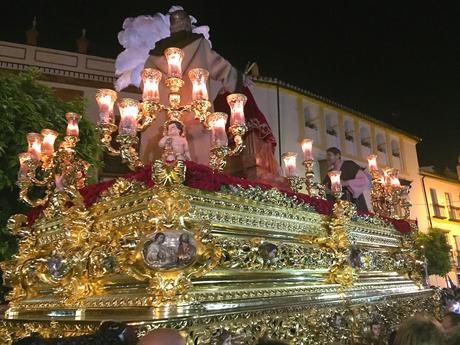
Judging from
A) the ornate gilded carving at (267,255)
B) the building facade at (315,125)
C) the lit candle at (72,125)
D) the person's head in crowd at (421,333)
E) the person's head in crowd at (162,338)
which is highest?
the building facade at (315,125)

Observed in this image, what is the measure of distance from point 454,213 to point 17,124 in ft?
89.3

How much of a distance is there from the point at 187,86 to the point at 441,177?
2534cm

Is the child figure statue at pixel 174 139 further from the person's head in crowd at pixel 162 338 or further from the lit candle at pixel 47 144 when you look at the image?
the person's head in crowd at pixel 162 338

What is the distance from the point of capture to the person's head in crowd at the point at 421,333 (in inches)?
93.4

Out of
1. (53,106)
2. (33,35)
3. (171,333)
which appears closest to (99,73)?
(33,35)

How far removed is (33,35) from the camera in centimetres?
1508

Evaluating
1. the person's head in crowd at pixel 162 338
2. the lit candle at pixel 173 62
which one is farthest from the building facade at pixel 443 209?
the person's head in crowd at pixel 162 338

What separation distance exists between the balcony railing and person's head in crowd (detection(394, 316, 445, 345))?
27.3 meters

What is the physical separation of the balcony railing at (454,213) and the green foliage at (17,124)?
25.0 meters

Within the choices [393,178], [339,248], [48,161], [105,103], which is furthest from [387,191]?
[48,161]

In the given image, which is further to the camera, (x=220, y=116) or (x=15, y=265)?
(x=15, y=265)

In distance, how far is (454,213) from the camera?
88.4 ft

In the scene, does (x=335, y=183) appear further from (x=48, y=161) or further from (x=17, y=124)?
(x=17, y=124)

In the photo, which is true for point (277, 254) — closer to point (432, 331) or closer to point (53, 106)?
point (432, 331)
